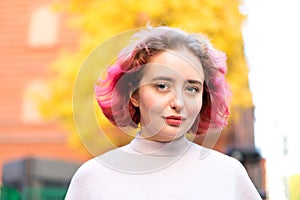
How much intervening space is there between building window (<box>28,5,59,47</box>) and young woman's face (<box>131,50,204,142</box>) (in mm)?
11314

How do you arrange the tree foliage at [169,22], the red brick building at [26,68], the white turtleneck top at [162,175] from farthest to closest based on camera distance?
the red brick building at [26,68] < the tree foliage at [169,22] < the white turtleneck top at [162,175]

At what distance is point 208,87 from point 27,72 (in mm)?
11521

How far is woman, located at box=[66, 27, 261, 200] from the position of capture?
1.55 metres

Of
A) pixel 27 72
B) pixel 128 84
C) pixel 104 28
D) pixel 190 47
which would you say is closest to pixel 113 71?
pixel 128 84

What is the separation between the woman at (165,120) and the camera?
1554 millimetres

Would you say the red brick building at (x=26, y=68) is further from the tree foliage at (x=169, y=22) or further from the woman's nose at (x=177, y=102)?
the woman's nose at (x=177, y=102)

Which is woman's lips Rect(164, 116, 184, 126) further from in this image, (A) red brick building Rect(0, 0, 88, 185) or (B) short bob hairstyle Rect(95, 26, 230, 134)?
(A) red brick building Rect(0, 0, 88, 185)

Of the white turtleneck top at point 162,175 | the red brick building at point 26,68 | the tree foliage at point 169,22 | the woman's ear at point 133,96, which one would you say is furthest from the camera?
the red brick building at point 26,68

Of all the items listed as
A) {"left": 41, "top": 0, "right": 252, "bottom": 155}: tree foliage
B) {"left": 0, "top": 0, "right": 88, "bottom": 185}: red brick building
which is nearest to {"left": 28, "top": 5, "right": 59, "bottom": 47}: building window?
{"left": 0, "top": 0, "right": 88, "bottom": 185}: red brick building

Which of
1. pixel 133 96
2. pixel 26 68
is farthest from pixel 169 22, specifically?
pixel 26 68

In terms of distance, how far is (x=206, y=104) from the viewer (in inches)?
65.9

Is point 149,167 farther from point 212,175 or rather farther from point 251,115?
point 251,115

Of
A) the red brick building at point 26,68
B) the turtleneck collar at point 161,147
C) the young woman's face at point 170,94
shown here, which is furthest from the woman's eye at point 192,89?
the red brick building at point 26,68

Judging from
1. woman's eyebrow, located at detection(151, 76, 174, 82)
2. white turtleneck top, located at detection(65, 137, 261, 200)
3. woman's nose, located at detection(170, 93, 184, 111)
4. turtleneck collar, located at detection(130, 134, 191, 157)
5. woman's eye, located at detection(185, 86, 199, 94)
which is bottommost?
white turtleneck top, located at detection(65, 137, 261, 200)
